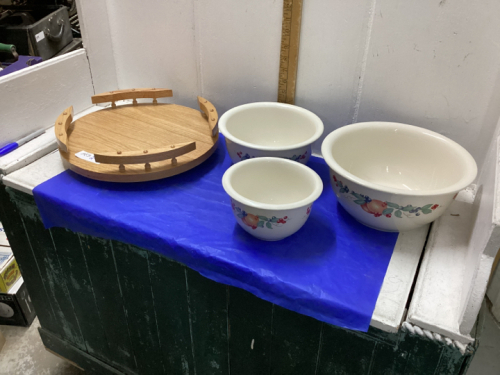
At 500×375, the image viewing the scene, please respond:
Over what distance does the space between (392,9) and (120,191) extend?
74cm

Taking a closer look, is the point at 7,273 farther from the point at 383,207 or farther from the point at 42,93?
the point at 383,207

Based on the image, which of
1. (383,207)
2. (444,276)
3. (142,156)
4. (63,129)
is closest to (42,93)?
(63,129)

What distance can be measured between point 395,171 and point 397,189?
260mm

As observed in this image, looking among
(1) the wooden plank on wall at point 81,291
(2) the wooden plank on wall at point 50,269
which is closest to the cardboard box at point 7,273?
(2) the wooden plank on wall at point 50,269

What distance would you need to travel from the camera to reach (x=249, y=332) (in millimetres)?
866

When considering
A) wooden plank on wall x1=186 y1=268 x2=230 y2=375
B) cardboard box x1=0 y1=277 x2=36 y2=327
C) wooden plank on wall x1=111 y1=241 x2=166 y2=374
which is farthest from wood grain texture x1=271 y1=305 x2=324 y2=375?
cardboard box x1=0 y1=277 x2=36 y2=327

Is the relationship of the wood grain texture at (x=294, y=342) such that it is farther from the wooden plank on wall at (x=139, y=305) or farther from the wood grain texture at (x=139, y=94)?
the wood grain texture at (x=139, y=94)

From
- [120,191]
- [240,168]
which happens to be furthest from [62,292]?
[240,168]

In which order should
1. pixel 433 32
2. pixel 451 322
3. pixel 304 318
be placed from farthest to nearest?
pixel 433 32 < pixel 304 318 < pixel 451 322

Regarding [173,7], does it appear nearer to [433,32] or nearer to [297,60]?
[297,60]

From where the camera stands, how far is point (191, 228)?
832 mm

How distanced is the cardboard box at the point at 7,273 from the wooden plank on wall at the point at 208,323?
896 mm

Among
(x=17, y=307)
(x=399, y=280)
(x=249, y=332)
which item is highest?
(x=399, y=280)

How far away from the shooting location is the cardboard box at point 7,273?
1.47 meters
